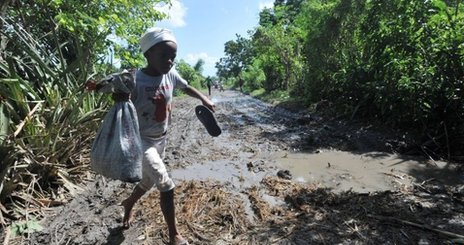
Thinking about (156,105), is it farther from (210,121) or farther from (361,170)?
(361,170)

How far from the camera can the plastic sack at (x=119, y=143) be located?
259 centimetres

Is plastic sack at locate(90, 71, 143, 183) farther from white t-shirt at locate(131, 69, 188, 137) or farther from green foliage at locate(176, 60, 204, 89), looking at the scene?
green foliage at locate(176, 60, 204, 89)

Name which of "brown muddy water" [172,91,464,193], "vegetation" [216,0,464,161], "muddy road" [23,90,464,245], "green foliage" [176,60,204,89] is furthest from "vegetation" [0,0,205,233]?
"green foliage" [176,60,204,89]

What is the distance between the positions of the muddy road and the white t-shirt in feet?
3.14

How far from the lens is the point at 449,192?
165 inches

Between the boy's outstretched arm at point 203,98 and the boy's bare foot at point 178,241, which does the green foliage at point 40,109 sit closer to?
the boy's bare foot at point 178,241

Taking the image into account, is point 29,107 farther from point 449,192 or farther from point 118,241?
point 449,192

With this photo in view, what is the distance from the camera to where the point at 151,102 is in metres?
2.94

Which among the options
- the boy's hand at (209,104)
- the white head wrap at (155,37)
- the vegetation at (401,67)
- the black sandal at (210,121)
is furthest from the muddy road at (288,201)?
the white head wrap at (155,37)

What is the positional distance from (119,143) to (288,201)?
2124mm

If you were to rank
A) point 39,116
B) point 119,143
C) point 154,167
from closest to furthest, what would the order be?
point 119,143, point 154,167, point 39,116

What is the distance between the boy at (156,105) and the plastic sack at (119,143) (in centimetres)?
11

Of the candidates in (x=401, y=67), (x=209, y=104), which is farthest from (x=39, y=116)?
(x=401, y=67)

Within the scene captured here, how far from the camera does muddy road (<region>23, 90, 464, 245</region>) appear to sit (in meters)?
3.20
